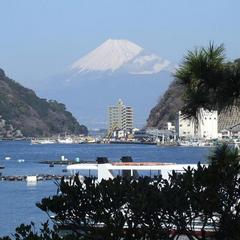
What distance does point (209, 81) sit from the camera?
10.1 meters

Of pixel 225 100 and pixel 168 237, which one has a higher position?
pixel 225 100

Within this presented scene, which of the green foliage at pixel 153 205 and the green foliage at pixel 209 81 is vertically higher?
the green foliage at pixel 209 81

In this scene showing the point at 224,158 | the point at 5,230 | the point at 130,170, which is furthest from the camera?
the point at 5,230

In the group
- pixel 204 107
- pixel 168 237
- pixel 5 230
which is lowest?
pixel 5 230

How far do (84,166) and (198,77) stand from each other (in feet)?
61.0

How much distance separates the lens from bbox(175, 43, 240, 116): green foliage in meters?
9.87

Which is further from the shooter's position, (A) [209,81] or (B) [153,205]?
(A) [209,81]

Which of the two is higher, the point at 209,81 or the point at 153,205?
the point at 209,81

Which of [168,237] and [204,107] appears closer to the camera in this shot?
[168,237]

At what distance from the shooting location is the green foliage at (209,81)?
32.4ft

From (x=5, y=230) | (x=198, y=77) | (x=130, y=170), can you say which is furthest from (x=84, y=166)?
(x=198, y=77)

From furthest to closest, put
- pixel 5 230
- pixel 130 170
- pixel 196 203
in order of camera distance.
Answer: pixel 5 230
pixel 130 170
pixel 196 203

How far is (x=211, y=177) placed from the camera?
29.6 feet

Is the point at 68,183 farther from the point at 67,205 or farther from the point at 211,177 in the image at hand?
the point at 211,177
